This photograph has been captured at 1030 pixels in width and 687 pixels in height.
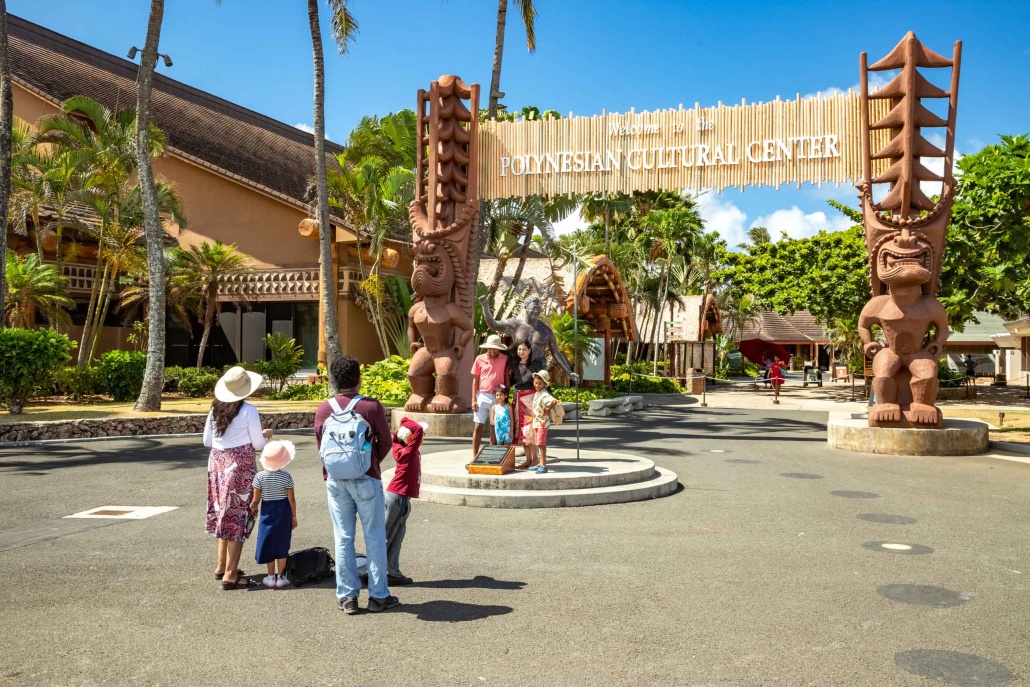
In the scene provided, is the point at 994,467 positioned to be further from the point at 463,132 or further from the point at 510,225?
the point at 510,225

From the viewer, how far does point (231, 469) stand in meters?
6.25

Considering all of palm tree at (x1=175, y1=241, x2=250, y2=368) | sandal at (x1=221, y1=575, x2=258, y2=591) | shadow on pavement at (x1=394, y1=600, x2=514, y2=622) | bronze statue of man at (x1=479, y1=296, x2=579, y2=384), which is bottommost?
shadow on pavement at (x1=394, y1=600, x2=514, y2=622)

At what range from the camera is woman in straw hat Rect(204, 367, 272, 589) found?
6.18 metres

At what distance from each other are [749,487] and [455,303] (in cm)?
766

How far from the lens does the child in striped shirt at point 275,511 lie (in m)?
6.16

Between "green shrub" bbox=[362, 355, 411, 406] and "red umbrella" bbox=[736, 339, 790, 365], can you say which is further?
"red umbrella" bbox=[736, 339, 790, 365]

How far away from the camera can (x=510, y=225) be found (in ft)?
90.1

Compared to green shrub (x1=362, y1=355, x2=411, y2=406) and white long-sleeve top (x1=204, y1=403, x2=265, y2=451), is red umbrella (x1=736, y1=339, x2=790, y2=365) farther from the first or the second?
white long-sleeve top (x1=204, y1=403, x2=265, y2=451)

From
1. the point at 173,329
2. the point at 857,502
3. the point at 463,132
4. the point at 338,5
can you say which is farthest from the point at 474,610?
the point at 173,329

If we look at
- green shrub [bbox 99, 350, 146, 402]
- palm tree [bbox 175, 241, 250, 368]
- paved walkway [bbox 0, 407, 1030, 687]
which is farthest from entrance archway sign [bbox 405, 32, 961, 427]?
palm tree [bbox 175, 241, 250, 368]

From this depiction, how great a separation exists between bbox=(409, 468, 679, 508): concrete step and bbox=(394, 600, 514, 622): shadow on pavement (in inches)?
142

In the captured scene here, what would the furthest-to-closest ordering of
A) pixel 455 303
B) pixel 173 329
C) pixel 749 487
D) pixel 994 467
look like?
pixel 173 329 < pixel 455 303 < pixel 994 467 < pixel 749 487

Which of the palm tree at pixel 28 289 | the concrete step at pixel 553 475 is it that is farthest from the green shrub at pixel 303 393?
the concrete step at pixel 553 475

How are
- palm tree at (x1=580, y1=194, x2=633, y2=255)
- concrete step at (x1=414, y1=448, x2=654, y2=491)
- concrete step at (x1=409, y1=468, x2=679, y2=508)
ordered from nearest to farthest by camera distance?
concrete step at (x1=409, y1=468, x2=679, y2=508)
concrete step at (x1=414, y1=448, x2=654, y2=491)
palm tree at (x1=580, y1=194, x2=633, y2=255)
